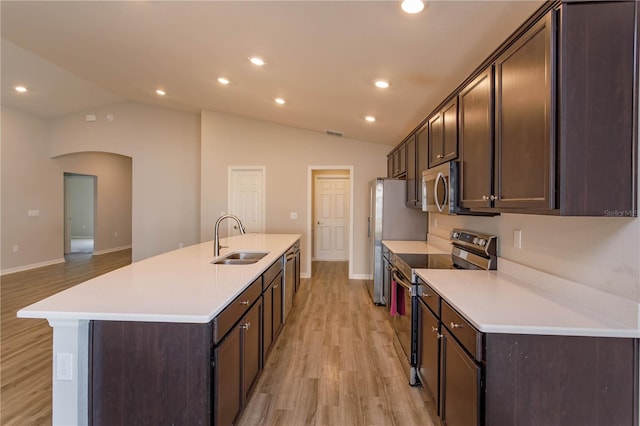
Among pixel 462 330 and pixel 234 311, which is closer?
pixel 462 330

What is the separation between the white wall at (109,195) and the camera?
25.2 ft

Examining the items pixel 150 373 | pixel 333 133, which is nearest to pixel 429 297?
pixel 150 373

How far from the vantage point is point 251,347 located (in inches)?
77.2

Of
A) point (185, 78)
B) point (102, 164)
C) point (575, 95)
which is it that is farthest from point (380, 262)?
point (102, 164)

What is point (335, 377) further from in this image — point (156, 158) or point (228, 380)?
point (156, 158)

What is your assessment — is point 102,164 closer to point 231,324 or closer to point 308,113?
point 308,113

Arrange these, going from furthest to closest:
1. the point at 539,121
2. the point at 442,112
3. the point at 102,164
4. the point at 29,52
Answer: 1. the point at 102,164
2. the point at 29,52
3. the point at 442,112
4. the point at 539,121

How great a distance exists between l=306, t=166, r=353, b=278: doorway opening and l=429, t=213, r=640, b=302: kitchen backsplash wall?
212 inches

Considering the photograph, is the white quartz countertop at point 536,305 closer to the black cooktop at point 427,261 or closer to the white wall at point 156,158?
the black cooktop at point 427,261

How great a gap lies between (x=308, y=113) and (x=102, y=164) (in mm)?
6497

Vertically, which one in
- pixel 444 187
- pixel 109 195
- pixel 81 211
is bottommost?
pixel 81 211

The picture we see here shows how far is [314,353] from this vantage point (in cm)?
281

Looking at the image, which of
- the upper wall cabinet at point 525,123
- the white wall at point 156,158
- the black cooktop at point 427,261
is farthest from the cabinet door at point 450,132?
the white wall at point 156,158

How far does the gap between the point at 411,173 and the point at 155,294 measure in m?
2.88
